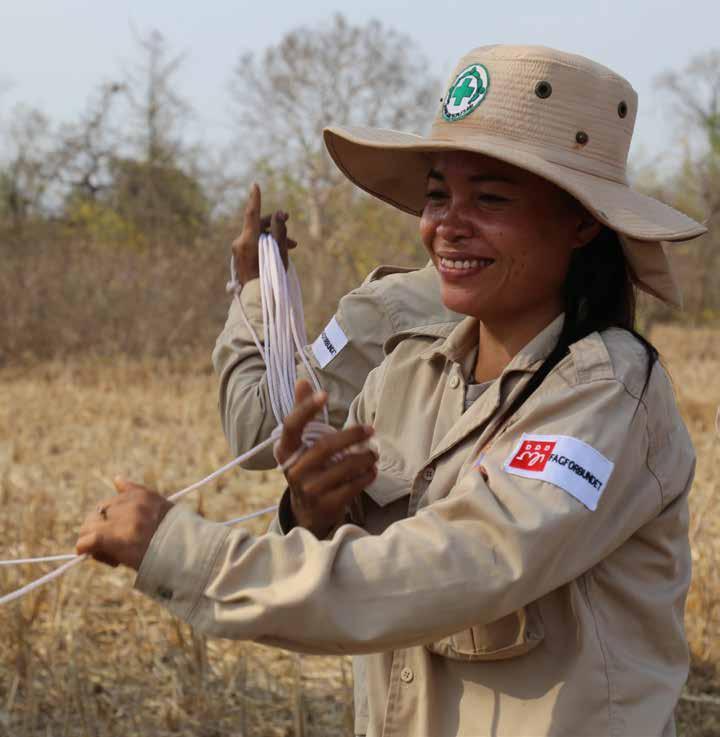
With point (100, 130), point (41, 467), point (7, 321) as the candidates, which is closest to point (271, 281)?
point (41, 467)

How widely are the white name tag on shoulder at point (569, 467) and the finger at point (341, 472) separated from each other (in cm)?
21

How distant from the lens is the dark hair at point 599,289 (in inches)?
79.7

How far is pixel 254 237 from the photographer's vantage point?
9.47 ft

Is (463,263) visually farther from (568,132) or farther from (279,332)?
(279,332)

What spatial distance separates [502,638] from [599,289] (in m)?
0.65

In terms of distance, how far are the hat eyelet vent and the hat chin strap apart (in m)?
0.27

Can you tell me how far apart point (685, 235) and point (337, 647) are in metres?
0.89

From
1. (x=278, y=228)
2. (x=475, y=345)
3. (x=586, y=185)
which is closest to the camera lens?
(x=586, y=185)

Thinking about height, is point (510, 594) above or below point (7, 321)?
above

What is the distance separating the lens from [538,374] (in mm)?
1914

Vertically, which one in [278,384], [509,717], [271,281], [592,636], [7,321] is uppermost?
[271,281]

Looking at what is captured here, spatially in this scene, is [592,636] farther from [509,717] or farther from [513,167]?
[513,167]

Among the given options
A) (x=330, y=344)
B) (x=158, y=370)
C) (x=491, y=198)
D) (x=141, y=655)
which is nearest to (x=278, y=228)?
(x=330, y=344)

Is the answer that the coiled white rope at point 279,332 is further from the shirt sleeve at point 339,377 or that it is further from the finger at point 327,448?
the finger at point 327,448
